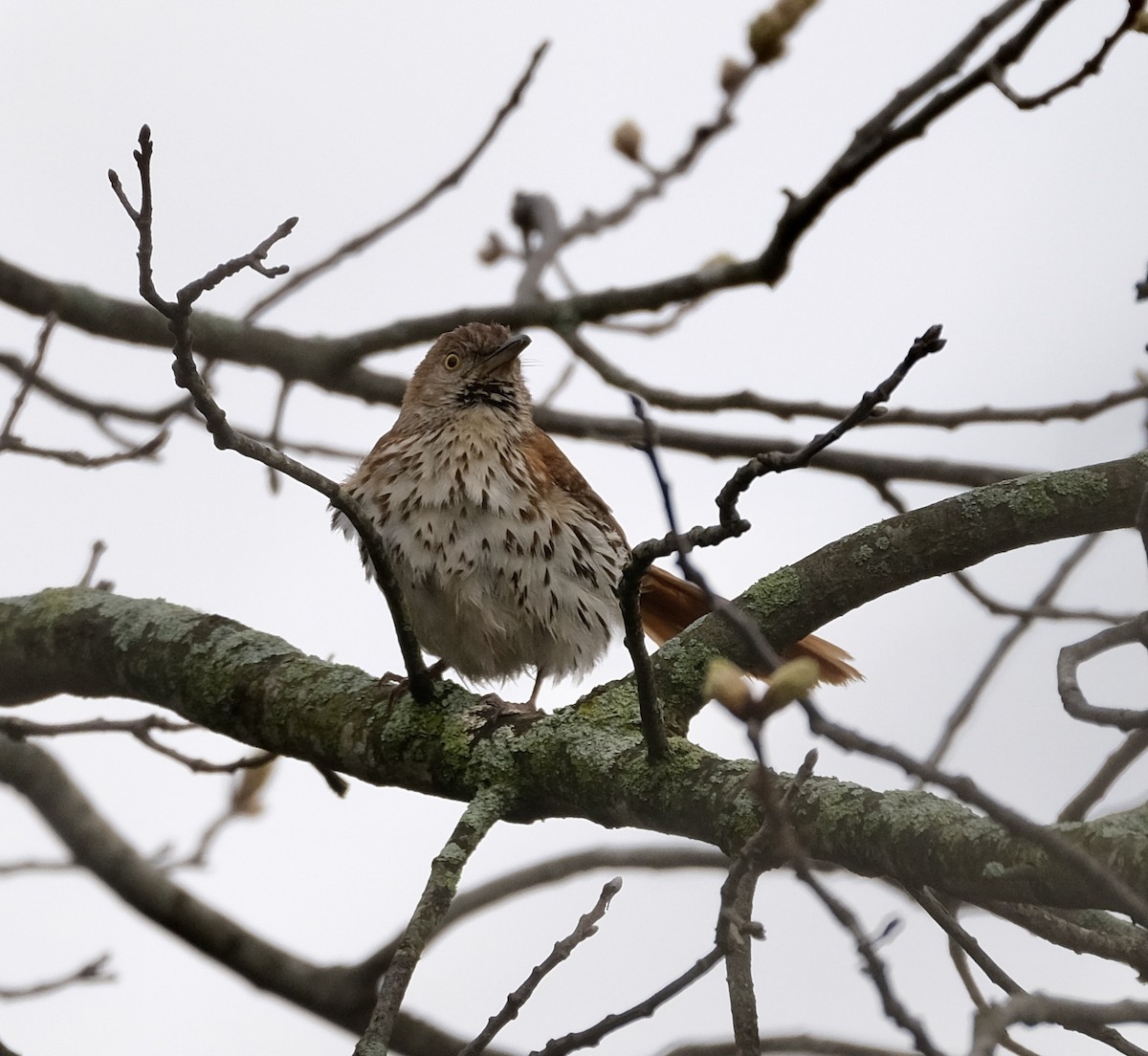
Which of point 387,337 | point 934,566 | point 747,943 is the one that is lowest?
point 747,943

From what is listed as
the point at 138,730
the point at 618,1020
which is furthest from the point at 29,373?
the point at 618,1020

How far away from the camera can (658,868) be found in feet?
14.2

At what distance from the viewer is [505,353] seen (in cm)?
530

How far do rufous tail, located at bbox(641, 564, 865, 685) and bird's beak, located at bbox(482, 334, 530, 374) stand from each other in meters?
Result: 0.95

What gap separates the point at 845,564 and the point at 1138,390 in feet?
5.00

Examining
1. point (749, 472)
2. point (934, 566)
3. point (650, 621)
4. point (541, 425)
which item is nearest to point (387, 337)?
point (541, 425)

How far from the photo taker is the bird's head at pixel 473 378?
5.24m

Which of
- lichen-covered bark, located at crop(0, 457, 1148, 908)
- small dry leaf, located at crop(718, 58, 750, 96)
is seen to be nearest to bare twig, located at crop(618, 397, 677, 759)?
lichen-covered bark, located at crop(0, 457, 1148, 908)

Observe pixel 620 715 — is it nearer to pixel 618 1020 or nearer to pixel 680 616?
pixel 618 1020

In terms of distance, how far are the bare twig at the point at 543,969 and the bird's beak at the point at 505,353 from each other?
9.47 ft

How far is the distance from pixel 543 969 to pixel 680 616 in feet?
9.13

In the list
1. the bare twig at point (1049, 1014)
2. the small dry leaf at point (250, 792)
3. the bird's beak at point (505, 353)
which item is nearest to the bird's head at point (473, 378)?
the bird's beak at point (505, 353)

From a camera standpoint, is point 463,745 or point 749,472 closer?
point 749,472

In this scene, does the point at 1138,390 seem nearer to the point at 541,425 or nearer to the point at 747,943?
the point at 541,425
